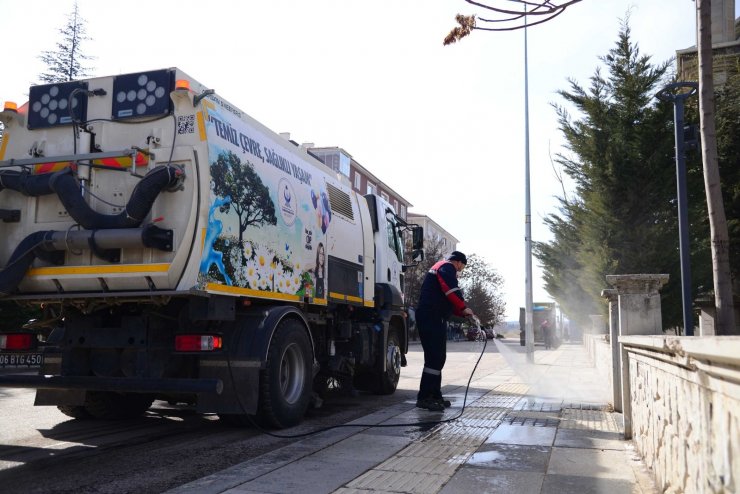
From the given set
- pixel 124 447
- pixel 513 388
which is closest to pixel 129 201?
pixel 124 447

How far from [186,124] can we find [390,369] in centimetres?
554

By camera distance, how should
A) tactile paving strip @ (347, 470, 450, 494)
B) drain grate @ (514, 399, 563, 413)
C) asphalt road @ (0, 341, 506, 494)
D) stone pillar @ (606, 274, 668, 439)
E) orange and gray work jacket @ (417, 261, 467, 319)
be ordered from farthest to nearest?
drain grate @ (514, 399, 563, 413) < orange and gray work jacket @ (417, 261, 467, 319) < stone pillar @ (606, 274, 668, 439) < asphalt road @ (0, 341, 506, 494) < tactile paving strip @ (347, 470, 450, 494)

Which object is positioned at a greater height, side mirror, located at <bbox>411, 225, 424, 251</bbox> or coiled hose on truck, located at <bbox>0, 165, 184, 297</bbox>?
side mirror, located at <bbox>411, 225, 424, 251</bbox>

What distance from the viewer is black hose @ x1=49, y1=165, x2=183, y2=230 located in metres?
5.36

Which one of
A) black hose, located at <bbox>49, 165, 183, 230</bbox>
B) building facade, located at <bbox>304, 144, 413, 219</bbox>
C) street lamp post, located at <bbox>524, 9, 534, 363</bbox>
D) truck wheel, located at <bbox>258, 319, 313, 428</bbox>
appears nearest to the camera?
black hose, located at <bbox>49, 165, 183, 230</bbox>

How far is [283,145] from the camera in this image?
24.0 ft

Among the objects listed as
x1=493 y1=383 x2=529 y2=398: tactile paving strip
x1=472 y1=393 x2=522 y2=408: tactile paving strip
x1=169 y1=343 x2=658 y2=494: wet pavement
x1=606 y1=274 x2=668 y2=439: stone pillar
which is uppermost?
x1=606 y1=274 x2=668 y2=439: stone pillar

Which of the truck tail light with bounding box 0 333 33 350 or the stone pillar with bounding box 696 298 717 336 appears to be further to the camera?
the stone pillar with bounding box 696 298 717 336

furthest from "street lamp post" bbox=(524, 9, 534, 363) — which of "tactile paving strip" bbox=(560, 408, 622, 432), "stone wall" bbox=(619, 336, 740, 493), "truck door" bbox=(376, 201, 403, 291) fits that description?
"stone wall" bbox=(619, 336, 740, 493)

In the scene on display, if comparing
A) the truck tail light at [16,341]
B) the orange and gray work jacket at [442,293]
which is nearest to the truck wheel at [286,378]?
the orange and gray work jacket at [442,293]

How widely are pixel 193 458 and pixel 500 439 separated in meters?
2.78

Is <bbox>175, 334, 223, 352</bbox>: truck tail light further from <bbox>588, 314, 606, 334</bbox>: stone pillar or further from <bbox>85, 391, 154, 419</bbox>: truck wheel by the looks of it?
<bbox>588, 314, 606, 334</bbox>: stone pillar

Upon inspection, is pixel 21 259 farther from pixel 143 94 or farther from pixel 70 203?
pixel 143 94

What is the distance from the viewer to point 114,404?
7.05m
